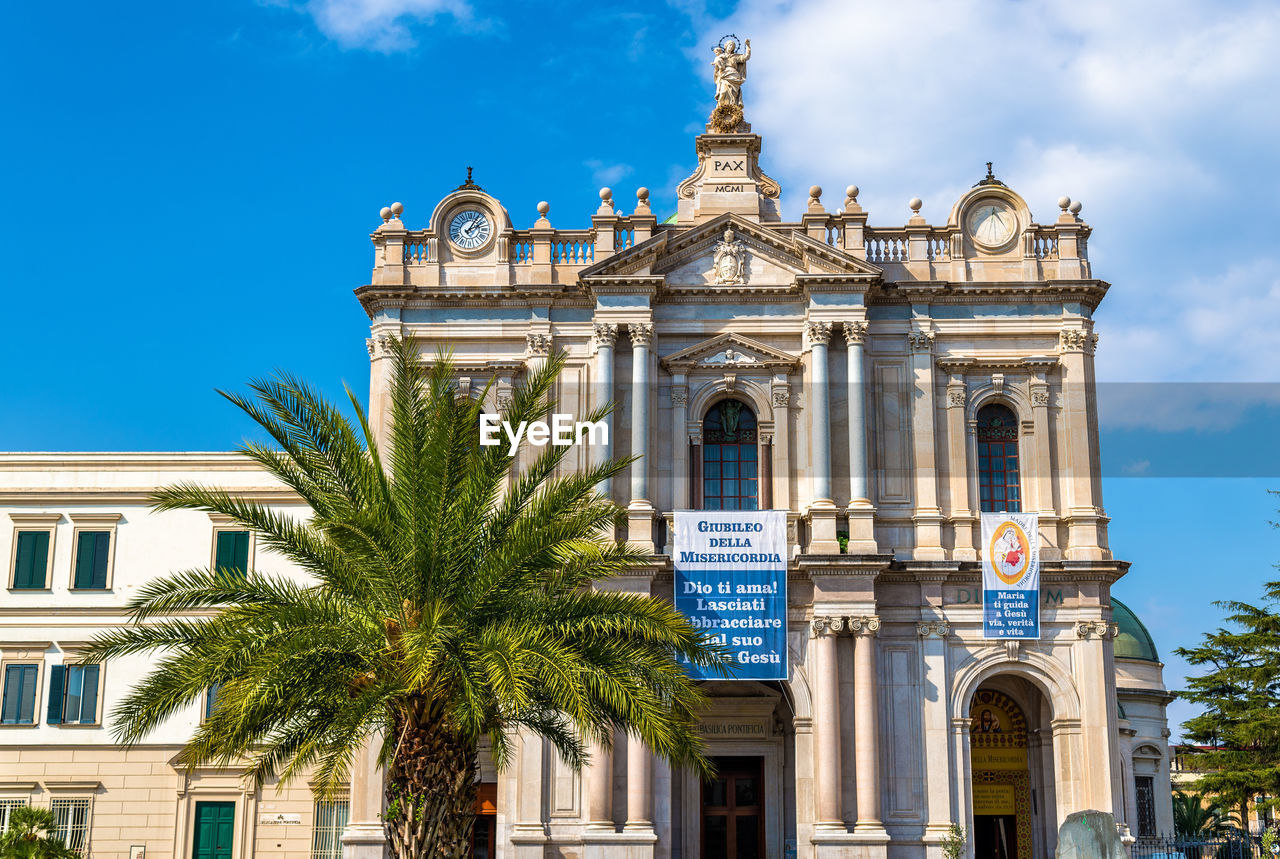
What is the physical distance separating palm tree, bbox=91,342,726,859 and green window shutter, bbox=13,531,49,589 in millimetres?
20384

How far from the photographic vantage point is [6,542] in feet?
139

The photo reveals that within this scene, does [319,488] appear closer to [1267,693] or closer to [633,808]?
[633,808]

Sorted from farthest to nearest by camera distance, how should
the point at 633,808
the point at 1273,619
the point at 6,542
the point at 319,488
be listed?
the point at 1273,619
the point at 6,542
the point at 633,808
the point at 319,488

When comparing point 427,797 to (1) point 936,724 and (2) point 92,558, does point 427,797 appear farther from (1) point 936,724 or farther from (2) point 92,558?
(2) point 92,558

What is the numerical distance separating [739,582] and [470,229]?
42.0 ft

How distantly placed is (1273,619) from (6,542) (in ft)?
129

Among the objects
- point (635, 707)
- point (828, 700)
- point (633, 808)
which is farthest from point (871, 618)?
point (635, 707)

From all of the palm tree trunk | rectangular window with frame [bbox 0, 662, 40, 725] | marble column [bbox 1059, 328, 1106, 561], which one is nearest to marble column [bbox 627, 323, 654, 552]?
marble column [bbox 1059, 328, 1106, 561]

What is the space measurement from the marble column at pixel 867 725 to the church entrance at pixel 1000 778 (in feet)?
15.1

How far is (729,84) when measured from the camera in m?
42.8

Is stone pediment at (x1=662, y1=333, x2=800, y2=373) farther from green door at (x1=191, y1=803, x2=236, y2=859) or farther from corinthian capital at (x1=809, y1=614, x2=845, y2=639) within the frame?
green door at (x1=191, y1=803, x2=236, y2=859)

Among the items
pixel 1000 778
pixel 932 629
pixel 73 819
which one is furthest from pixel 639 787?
pixel 73 819

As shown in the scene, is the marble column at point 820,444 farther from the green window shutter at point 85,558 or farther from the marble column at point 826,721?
the green window shutter at point 85,558

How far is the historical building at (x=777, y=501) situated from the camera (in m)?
37.4
